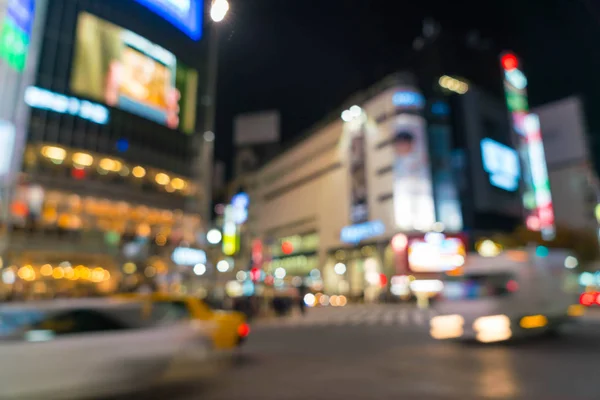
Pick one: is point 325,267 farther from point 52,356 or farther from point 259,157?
point 52,356

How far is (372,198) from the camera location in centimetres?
5122

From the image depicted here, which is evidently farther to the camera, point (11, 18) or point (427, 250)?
point (427, 250)

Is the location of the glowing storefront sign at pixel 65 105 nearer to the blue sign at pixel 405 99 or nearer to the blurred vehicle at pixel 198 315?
the blue sign at pixel 405 99

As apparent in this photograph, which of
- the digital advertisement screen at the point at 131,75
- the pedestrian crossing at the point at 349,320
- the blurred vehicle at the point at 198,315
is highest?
the digital advertisement screen at the point at 131,75

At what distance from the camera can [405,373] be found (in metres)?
6.68

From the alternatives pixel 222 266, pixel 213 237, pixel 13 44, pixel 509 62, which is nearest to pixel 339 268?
pixel 222 266

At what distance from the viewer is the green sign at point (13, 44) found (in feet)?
78.8

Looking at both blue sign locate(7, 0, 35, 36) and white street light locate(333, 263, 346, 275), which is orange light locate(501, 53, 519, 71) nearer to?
white street light locate(333, 263, 346, 275)

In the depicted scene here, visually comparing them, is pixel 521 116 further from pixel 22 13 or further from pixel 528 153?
pixel 22 13

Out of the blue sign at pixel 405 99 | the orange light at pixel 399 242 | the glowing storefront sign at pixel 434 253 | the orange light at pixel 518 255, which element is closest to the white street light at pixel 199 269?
the orange light at pixel 399 242

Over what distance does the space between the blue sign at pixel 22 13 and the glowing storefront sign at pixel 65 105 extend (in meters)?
5.71

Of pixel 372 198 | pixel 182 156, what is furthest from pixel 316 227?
pixel 182 156

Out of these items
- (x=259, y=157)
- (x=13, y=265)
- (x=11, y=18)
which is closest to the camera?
(x=11, y=18)

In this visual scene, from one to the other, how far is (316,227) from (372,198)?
15436 millimetres
